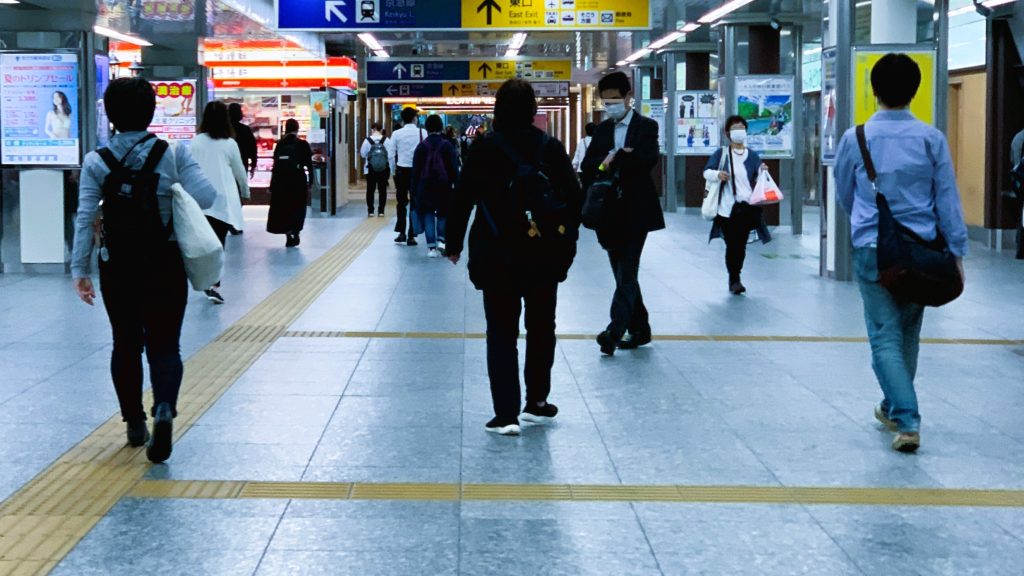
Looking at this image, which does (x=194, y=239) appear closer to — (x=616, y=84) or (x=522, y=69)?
(x=616, y=84)

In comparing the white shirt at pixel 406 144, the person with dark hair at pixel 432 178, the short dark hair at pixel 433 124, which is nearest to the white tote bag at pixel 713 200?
the person with dark hair at pixel 432 178

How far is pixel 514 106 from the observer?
6016 mm

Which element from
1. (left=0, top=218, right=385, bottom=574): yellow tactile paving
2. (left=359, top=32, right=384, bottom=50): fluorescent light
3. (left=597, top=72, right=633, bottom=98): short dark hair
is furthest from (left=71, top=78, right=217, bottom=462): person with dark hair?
(left=359, top=32, right=384, bottom=50): fluorescent light

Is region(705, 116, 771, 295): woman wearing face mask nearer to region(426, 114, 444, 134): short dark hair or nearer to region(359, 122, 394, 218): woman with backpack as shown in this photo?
region(426, 114, 444, 134): short dark hair

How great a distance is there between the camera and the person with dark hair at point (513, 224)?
19.5 ft

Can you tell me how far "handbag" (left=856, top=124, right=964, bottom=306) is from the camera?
18.2 feet

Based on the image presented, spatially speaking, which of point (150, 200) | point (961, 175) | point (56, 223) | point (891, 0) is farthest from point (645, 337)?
point (961, 175)

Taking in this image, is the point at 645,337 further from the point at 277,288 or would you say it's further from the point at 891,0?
the point at 891,0

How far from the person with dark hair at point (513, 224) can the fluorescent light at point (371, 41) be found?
59.2ft

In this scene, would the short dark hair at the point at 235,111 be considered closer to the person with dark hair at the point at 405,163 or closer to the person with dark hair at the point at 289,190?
the person with dark hair at the point at 289,190

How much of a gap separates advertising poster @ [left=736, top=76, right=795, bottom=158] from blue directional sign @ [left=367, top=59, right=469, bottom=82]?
41.6 ft

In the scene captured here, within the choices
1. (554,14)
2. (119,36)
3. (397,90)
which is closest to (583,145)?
(554,14)

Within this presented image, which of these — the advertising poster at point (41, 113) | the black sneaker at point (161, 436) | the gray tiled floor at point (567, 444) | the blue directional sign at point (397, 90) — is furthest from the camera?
the blue directional sign at point (397, 90)

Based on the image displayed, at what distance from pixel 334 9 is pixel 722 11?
501 centimetres
